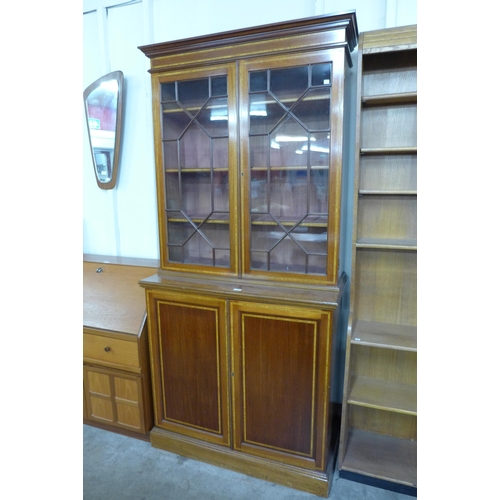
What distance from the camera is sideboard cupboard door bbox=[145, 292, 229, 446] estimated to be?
176cm

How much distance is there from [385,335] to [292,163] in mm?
1012

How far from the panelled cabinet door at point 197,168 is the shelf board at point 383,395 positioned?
936 mm

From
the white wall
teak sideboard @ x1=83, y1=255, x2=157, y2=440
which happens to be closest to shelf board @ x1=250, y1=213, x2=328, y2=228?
teak sideboard @ x1=83, y1=255, x2=157, y2=440

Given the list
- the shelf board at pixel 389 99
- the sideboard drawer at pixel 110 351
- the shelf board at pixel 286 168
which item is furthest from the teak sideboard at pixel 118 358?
the shelf board at pixel 389 99

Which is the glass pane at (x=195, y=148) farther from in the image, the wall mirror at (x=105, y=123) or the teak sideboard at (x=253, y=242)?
the wall mirror at (x=105, y=123)

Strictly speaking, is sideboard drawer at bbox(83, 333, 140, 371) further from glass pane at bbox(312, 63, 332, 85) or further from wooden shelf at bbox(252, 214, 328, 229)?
glass pane at bbox(312, 63, 332, 85)

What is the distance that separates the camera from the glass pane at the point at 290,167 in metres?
1.54

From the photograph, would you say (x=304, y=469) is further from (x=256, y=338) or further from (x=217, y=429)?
(x=256, y=338)

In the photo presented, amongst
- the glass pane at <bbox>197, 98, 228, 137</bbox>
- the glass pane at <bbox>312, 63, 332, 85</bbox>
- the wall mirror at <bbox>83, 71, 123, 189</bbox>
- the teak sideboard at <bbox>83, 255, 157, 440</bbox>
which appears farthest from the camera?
the wall mirror at <bbox>83, 71, 123, 189</bbox>

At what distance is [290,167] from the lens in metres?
1.64

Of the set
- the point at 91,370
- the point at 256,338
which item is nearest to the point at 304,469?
the point at 256,338

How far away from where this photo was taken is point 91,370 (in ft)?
6.81

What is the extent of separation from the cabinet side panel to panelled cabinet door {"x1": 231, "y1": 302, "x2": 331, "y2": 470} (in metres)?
0.13

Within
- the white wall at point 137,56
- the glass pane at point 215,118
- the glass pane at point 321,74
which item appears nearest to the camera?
the glass pane at point 321,74
